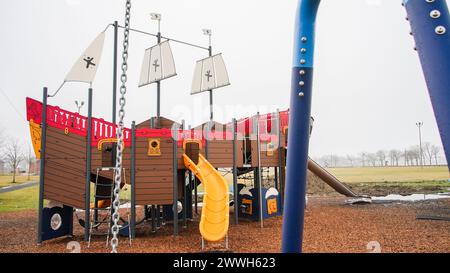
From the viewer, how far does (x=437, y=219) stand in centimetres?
1125

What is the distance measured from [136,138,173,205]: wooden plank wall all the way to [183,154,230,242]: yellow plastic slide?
25.7 inches

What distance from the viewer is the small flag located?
9.74 meters

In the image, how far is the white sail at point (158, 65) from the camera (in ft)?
48.2

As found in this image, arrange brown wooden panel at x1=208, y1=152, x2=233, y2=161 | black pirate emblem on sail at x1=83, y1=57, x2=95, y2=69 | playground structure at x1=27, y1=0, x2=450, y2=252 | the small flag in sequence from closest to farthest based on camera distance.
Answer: playground structure at x1=27, y1=0, x2=450, y2=252, the small flag, black pirate emblem on sail at x1=83, y1=57, x2=95, y2=69, brown wooden panel at x1=208, y1=152, x2=233, y2=161

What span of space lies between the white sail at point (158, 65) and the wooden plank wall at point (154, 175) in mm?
6144

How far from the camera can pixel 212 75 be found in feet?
56.9

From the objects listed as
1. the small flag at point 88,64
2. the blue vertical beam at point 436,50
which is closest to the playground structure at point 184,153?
the blue vertical beam at point 436,50

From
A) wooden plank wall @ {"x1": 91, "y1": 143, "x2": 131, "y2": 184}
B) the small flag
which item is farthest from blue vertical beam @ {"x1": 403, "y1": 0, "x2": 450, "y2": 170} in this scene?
the small flag

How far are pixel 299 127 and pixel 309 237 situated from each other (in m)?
7.19

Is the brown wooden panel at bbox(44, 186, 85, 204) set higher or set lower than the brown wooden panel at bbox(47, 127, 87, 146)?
lower

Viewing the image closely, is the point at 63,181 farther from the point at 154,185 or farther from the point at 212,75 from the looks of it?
the point at 212,75

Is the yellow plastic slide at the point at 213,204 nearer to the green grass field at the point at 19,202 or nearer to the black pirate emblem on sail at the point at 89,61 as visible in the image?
the black pirate emblem on sail at the point at 89,61

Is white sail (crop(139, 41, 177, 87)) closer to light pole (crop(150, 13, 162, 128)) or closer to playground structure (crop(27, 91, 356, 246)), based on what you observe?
light pole (crop(150, 13, 162, 128))

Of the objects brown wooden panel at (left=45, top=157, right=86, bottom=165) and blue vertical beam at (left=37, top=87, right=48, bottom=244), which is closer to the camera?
blue vertical beam at (left=37, top=87, right=48, bottom=244)
